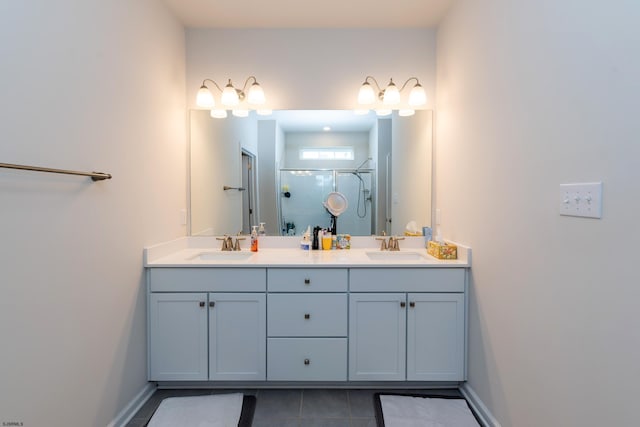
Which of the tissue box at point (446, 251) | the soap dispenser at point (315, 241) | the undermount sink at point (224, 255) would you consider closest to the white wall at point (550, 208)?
the tissue box at point (446, 251)

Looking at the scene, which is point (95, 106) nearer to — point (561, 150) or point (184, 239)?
point (184, 239)

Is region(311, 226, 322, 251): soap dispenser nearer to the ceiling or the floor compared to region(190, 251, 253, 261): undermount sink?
nearer to the ceiling

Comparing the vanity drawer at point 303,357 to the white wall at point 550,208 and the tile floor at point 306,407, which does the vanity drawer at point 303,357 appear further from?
the white wall at point 550,208

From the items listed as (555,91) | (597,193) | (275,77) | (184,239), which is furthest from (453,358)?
(275,77)

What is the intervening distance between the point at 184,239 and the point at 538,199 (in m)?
2.21

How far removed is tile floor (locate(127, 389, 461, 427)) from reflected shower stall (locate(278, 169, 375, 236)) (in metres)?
1.11

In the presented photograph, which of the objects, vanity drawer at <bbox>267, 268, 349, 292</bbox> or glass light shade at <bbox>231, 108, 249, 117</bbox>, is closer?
vanity drawer at <bbox>267, 268, 349, 292</bbox>

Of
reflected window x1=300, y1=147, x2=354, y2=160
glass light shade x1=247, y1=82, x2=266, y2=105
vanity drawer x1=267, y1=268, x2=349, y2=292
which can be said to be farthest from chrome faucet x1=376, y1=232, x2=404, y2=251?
glass light shade x1=247, y1=82, x2=266, y2=105

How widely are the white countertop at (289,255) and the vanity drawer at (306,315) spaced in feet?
0.69

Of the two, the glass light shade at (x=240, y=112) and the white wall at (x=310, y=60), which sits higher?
the white wall at (x=310, y=60)

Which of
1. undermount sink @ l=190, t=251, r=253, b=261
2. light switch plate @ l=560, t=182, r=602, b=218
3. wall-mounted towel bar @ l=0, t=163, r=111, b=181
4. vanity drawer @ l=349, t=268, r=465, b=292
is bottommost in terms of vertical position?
vanity drawer @ l=349, t=268, r=465, b=292

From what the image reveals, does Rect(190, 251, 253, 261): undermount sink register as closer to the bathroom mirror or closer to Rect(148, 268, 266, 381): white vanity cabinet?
the bathroom mirror

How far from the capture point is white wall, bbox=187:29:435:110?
233 cm

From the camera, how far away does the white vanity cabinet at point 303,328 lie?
1866mm
